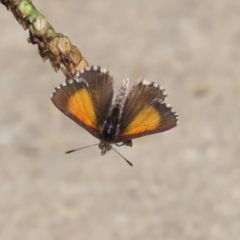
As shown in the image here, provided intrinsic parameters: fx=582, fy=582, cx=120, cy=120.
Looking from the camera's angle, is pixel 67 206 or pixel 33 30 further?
pixel 67 206

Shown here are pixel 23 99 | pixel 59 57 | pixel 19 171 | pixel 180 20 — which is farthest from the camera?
pixel 180 20

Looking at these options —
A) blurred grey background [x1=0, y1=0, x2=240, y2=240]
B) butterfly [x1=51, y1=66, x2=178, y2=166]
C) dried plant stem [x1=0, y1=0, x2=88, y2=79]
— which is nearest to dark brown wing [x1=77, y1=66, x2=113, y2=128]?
butterfly [x1=51, y1=66, x2=178, y2=166]

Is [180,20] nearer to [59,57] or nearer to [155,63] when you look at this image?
[155,63]

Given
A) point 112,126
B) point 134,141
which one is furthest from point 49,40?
point 134,141

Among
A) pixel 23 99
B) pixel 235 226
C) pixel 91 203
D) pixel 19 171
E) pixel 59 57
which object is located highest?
pixel 23 99

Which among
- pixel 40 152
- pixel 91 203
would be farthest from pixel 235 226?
pixel 40 152

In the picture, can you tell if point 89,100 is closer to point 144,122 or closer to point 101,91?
point 101,91

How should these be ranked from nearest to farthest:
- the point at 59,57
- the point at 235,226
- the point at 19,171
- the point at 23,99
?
the point at 59,57
the point at 235,226
the point at 19,171
the point at 23,99

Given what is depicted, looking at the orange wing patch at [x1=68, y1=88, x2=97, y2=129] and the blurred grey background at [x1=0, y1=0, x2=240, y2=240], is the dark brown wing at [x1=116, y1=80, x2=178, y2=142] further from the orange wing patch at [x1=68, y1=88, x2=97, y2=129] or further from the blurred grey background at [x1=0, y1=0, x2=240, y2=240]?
the blurred grey background at [x1=0, y1=0, x2=240, y2=240]

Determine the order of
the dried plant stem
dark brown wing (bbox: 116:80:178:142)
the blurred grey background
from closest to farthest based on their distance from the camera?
the dried plant stem
dark brown wing (bbox: 116:80:178:142)
the blurred grey background

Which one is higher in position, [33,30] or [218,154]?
[218,154]
